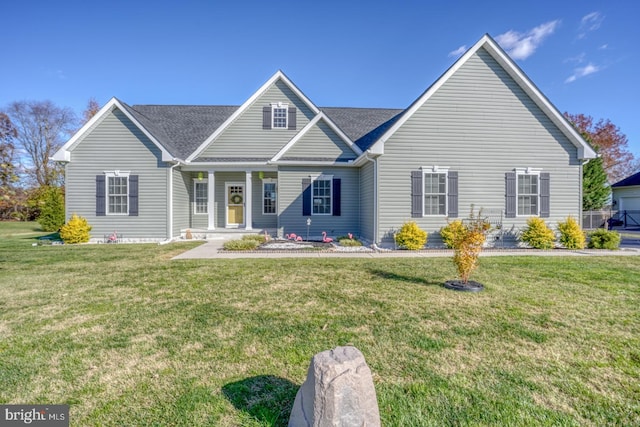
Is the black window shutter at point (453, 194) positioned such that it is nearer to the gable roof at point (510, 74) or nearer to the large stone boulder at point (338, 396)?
the gable roof at point (510, 74)

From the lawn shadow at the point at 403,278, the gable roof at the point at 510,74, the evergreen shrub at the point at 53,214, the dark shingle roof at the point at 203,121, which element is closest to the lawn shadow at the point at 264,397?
the lawn shadow at the point at 403,278

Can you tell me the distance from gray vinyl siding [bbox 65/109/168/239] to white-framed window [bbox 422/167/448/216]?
10.2 m

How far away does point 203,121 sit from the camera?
16703mm

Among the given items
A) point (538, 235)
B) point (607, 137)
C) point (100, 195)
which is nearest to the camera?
point (538, 235)

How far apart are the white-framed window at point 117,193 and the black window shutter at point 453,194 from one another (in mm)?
12597

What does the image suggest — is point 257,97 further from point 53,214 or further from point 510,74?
point 53,214

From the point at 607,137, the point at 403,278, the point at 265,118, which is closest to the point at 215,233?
the point at 265,118

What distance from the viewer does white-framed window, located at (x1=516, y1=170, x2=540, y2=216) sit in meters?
11.1

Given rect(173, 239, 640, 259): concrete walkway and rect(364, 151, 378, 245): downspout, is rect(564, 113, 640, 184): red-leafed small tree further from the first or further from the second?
rect(364, 151, 378, 245): downspout

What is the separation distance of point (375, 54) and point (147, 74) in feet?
42.0

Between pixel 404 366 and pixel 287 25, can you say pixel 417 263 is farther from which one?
pixel 287 25

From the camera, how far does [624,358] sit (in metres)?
3.14

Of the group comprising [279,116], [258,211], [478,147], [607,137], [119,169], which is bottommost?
[258,211]

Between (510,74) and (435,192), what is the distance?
493 cm
